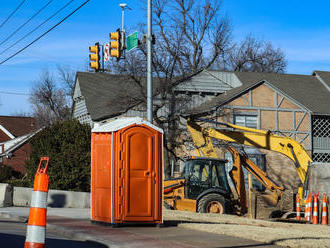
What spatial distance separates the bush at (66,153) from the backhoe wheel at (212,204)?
6.25 m

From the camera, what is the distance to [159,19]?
152 ft

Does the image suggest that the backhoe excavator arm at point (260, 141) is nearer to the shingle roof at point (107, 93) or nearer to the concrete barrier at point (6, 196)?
the concrete barrier at point (6, 196)

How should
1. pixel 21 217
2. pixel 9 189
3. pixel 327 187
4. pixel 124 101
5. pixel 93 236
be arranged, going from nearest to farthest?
1. pixel 93 236
2. pixel 21 217
3. pixel 327 187
4. pixel 9 189
5. pixel 124 101

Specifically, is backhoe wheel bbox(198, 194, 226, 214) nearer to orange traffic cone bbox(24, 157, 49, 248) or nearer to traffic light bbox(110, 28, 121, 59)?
traffic light bbox(110, 28, 121, 59)

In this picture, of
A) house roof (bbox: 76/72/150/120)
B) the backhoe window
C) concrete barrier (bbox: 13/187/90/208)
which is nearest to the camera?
the backhoe window

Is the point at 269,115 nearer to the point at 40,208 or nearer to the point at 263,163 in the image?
the point at 263,163

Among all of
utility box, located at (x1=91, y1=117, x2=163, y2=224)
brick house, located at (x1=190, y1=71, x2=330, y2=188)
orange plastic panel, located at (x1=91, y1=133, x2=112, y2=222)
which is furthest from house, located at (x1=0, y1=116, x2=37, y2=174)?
utility box, located at (x1=91, y1=117, x2=163, y2=224)

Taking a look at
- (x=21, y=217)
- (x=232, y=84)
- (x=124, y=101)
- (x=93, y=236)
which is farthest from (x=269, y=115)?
(x=93, y=236)

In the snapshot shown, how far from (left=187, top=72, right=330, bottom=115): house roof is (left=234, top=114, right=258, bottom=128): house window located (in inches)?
55.1

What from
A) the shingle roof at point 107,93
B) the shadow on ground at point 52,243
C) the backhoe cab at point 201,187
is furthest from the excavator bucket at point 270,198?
the shingle roof at point 107,93

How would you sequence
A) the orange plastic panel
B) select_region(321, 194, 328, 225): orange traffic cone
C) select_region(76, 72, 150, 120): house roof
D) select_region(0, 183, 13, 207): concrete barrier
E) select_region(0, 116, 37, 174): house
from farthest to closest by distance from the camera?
1. select_region(0, 116, 37, 174): house
2. select_region(76, 72, 150, 120): house roof
3. select_region(0, 183, 13, 207): concrete barrier
4. select_region(321, 194, 328, 225): orange traffic cone
5. the orange plastic panel

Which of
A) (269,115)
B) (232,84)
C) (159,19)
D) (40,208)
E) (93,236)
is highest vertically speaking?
(159,19)

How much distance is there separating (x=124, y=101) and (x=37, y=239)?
1054 inches

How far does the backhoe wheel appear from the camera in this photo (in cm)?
2042
